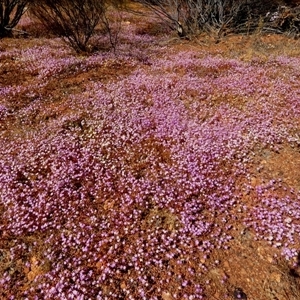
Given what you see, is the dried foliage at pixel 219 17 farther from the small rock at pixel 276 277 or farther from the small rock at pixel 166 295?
the small rock at pixel 166 295

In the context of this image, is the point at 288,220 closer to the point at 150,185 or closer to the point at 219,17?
the point at 150,185

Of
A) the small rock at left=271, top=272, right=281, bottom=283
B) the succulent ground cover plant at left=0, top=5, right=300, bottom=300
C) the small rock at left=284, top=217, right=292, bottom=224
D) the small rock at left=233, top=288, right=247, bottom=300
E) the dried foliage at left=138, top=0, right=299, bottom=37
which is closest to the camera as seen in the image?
the small rock at left=233, top=288, right=247, bottom=300

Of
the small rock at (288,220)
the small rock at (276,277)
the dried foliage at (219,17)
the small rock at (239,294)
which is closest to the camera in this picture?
the small rock at (239,294)

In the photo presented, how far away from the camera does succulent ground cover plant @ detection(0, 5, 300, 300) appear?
15.9 ft

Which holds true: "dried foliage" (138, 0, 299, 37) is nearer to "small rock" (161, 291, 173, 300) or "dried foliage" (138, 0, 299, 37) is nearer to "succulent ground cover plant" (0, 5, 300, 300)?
"succulent ground cover plant" (0, 5, 300, 300)

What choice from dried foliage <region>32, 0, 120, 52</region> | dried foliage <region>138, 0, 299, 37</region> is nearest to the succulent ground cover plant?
dried foliage <region>32, 0, 120, 52</region>

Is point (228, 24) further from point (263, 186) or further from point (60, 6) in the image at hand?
point (263, 186)

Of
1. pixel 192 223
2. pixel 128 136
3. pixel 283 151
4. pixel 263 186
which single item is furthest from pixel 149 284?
pixel 283 151

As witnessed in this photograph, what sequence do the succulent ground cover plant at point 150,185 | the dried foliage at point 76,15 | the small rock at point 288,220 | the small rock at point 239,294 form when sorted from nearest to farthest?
the small rock at point 239,294 < the succulent ground cover plant at point 150,185 < the small rock at point 288,220 < the dried foliage at point 76,15

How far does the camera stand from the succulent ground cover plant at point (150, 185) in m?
4.86

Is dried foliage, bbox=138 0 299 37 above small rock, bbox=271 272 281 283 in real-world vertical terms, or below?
above

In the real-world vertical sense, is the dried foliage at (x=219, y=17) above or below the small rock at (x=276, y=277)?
above

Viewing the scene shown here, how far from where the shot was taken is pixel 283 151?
7367mm

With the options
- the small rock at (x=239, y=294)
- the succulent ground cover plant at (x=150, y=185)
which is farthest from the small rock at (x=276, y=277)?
the small rock at (x=239, y=294)
